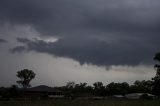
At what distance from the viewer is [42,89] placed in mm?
117688

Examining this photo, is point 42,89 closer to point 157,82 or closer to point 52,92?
point 52,92

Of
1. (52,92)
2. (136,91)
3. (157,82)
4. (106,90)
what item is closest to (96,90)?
(106,90)

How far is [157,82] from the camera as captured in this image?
91.4m

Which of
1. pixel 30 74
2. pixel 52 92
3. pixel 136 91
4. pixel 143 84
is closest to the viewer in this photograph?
pixel 52 92

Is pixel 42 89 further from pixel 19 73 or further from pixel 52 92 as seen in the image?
pixel 19 73

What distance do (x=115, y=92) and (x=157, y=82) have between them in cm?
4113

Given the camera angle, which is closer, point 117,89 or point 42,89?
point 42,89

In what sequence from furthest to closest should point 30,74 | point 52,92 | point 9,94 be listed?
point 30,74, point 52,92, point 9,94

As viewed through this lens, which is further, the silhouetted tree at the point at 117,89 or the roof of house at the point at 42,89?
the silhouetted tree at the point at 117,89

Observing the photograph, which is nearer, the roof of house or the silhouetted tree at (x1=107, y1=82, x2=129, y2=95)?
the roof of house

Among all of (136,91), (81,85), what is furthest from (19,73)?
(136,91)

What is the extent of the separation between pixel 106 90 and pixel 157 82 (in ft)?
138

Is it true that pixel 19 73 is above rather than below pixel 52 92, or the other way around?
above

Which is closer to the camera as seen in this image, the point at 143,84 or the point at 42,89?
the point at 42,89
